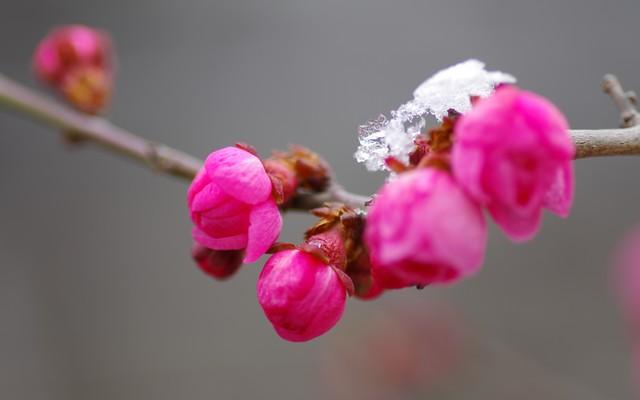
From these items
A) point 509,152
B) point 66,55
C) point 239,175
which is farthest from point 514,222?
point 66,55

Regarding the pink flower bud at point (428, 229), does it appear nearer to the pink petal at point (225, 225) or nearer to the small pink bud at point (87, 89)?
the pink petal at point (225, 225)

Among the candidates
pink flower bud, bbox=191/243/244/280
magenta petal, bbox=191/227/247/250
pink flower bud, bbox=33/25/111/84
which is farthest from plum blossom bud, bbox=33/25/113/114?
magenta petal, bbox=191/227/247/250

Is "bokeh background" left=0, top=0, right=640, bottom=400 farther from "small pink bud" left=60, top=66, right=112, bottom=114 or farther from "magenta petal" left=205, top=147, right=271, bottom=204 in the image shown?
"magenta petal" left=205, top=147, right=271, bottom=204

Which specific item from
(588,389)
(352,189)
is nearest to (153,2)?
(352,189)

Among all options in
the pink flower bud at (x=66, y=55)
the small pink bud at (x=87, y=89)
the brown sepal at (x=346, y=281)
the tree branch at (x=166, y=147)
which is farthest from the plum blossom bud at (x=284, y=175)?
the pink flower bud at (x=66, y=55)

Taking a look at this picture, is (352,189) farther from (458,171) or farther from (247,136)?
(458,171)

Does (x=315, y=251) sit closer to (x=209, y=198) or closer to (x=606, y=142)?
(x=209, y=198)
